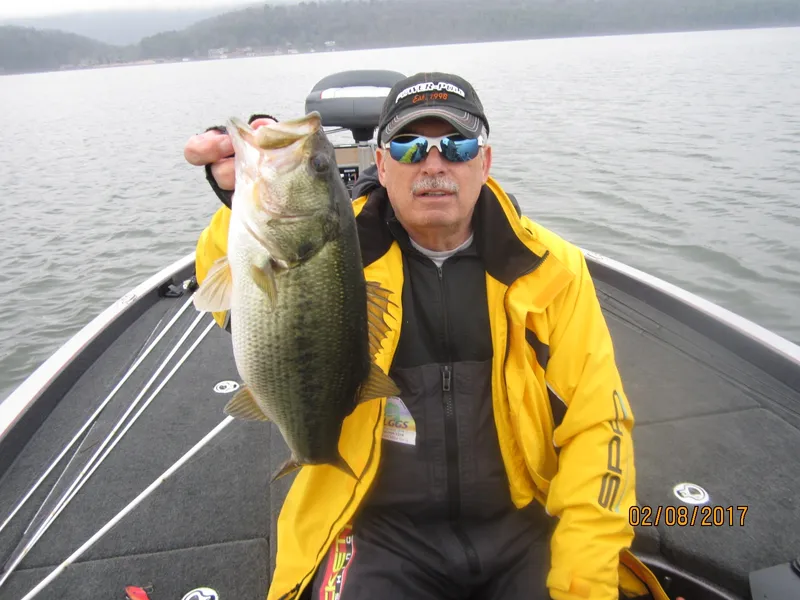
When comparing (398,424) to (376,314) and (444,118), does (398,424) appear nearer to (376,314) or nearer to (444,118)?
(376,314)

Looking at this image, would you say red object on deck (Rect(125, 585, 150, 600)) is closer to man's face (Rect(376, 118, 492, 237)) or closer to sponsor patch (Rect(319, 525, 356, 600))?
sponsor patch (Rect(319, 525, 356, 600))

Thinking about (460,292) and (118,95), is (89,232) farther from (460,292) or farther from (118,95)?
(118,95)

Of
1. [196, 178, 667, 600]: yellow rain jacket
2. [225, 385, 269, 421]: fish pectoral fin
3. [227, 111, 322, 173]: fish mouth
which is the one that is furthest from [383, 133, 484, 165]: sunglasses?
[225, 385, 269, 421]: fish pectoral fin

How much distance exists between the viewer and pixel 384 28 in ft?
278

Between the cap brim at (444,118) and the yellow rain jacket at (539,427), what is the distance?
1.34 ft

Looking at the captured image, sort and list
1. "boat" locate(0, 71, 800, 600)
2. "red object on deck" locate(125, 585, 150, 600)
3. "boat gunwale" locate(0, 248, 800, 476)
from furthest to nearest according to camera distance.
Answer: "boat gunwale" locate(0, 248, 800, 476), "boat" locate(0, 71, 800, 600), "red object on deck" locate(125, 585, 150, 600)

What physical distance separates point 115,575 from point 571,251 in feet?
8.13

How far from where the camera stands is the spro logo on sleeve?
2057 millimetres

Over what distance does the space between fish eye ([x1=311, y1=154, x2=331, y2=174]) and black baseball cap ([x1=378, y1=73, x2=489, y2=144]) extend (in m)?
0.45

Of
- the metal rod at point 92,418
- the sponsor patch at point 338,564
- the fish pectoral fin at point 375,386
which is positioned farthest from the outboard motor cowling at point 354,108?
the sponsor patch at point 338,564

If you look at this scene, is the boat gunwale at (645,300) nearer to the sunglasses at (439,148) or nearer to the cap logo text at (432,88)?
the sunglasses at (439,148)

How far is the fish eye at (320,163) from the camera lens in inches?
71.7
